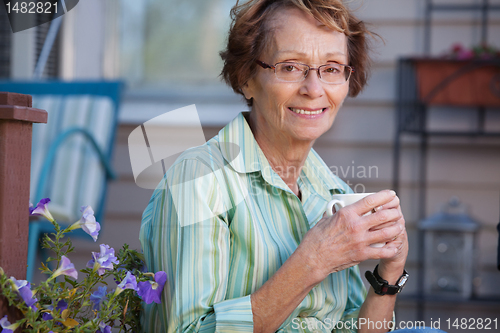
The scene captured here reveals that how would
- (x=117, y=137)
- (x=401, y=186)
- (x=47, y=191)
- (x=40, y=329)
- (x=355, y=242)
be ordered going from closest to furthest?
(x=40, y=329) < (x=355, y=242) < (x=47, y=191) < (x=401, y=186) < (x=117, y=137)

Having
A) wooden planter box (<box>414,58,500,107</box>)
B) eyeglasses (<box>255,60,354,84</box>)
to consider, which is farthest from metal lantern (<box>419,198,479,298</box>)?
eyeglasses (<box>255,60,354,84</box>)

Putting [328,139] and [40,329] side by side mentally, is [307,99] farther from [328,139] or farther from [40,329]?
[328,139]

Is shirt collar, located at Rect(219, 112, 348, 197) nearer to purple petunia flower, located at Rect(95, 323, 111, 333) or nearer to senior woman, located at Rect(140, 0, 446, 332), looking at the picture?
senior woman, located at Rect(140, 0, 446, 332)

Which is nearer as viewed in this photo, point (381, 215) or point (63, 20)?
point (381, 215)

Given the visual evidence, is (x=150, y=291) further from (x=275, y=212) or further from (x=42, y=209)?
(x=275, y=212)

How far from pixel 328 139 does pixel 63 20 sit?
1.63 m

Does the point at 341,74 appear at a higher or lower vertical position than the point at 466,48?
lower

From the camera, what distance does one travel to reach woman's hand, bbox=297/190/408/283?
3.30 ft

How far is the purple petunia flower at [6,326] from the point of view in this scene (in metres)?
0.72

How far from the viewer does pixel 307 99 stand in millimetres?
1260

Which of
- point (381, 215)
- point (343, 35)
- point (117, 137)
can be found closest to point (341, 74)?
point (343, 35)

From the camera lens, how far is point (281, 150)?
1.33 metres

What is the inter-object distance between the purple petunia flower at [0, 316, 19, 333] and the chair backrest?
66.9 inches

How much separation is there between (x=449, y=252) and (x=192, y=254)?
6.11 ft
